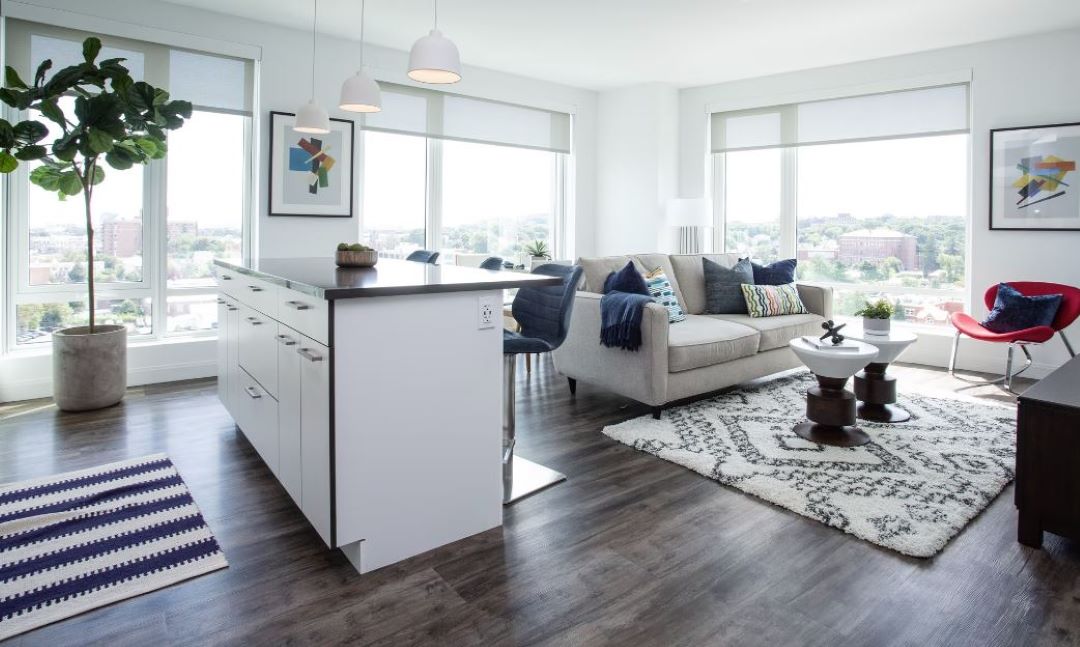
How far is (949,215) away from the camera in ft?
18.5

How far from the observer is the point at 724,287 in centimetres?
491

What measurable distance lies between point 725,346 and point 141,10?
174 inches

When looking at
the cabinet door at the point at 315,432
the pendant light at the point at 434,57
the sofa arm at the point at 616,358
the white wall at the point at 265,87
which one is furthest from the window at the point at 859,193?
the cabinet door at the point at 315,432

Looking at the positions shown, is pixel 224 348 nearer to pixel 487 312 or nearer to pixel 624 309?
pixel 487 312

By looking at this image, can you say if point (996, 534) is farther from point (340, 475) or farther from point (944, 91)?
point (944, 91)

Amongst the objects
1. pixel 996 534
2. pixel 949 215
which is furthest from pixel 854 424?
pixel 949 215

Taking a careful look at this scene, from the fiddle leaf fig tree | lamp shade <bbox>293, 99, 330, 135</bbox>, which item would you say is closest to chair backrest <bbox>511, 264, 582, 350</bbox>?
lamp shade <bbox>293, 99, 330, 135</bbox>

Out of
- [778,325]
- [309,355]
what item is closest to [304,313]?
[309,355]

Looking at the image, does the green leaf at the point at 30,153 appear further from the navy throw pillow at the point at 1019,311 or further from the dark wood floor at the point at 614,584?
the navy throw pillow at the point at 1019,311

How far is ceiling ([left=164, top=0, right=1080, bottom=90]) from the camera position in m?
4.52

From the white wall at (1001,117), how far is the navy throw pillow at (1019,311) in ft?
1.58

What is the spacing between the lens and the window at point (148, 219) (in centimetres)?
427

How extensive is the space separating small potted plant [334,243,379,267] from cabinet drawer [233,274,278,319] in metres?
0.35

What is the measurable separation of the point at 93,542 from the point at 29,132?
263 cm
